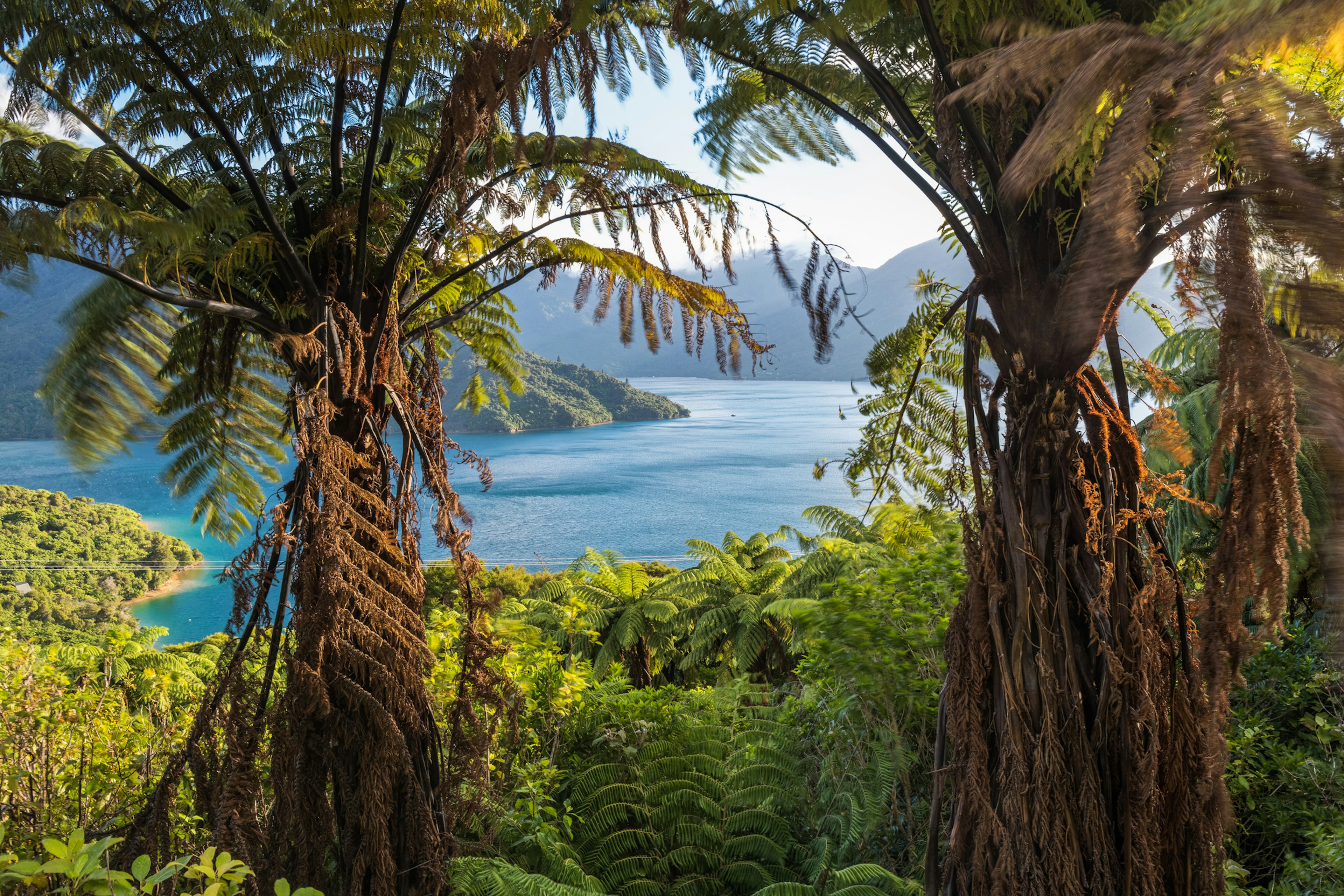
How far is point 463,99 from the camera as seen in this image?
1.66m

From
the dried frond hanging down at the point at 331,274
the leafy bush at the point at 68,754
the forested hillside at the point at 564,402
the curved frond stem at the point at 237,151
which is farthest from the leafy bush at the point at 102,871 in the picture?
the forested hillside at the point at 564,402

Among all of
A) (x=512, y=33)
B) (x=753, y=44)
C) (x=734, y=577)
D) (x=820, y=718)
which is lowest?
(x=734, y=577)

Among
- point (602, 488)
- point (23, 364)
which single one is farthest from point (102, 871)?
point (602, 488)

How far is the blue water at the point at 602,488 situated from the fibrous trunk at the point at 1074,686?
62.1ft

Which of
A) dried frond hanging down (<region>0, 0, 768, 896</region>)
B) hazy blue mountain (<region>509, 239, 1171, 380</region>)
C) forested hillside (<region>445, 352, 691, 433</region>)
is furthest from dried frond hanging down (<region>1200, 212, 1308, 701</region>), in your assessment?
forested hillside (<region>445, 352, 691, 433</region>)

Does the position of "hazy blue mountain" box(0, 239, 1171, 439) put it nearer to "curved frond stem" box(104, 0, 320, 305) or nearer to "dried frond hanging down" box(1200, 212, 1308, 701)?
"dried frond hanging down" box(1200, 212, 1308, 701)

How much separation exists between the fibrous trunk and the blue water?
18.9 metres

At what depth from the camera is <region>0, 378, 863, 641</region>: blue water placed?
29.0 m

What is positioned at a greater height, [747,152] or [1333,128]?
[747,152]

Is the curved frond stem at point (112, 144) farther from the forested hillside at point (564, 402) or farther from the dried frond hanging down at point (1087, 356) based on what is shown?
the forested hillside at point (564, 402)

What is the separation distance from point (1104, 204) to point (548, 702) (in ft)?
10.1

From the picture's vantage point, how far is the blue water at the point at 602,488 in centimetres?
2903

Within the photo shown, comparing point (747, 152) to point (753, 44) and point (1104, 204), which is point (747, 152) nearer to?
point (753, 44)

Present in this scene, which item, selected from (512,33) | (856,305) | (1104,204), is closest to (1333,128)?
(1104,204)
